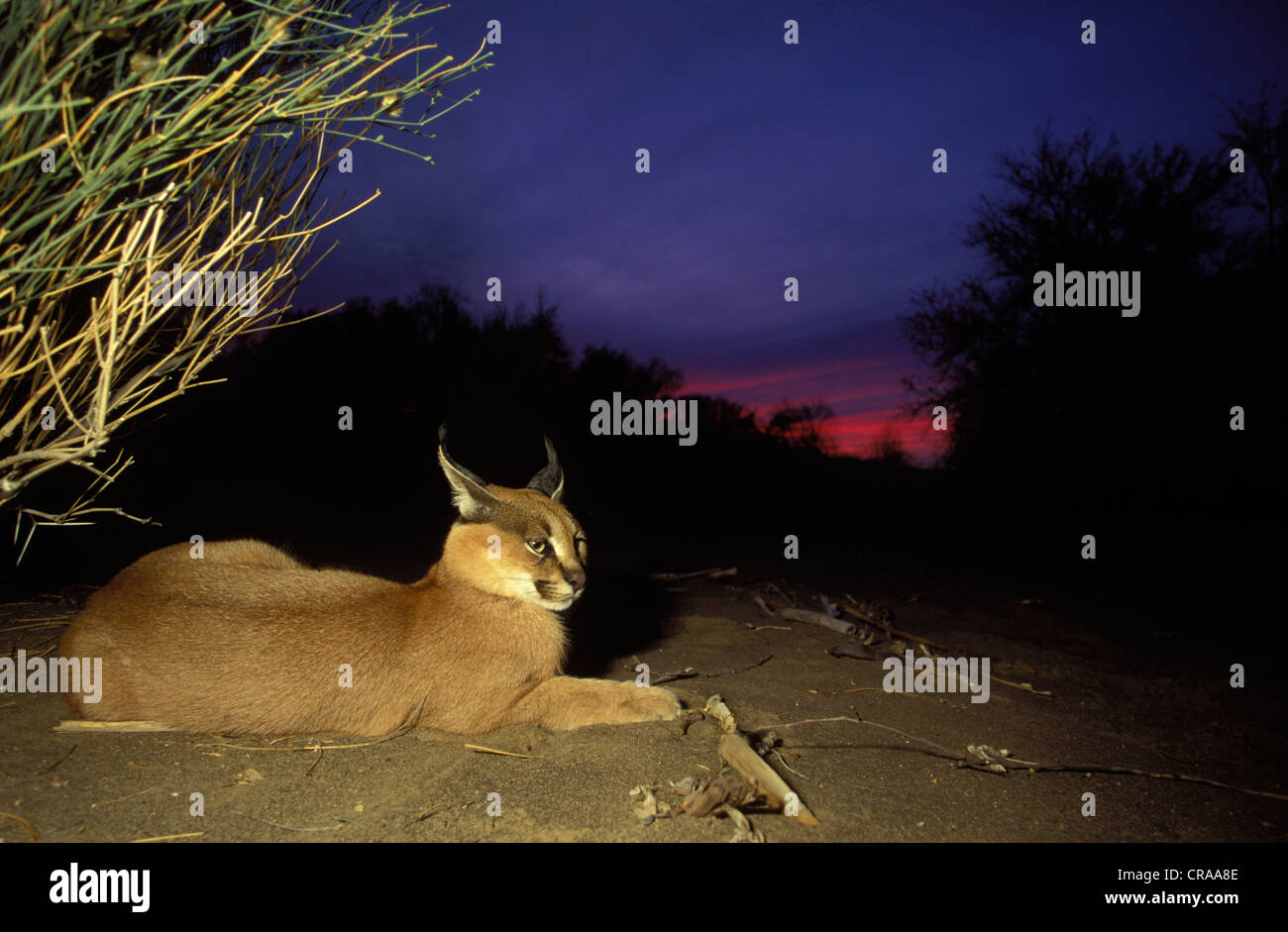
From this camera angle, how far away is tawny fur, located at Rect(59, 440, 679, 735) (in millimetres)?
3477

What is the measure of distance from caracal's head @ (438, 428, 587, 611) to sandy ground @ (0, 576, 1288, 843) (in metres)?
0.87

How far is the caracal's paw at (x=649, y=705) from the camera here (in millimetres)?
3980

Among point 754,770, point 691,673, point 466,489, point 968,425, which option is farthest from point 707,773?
point 968,425

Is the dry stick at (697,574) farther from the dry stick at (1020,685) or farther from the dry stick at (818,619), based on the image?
the dry stick at (1020,685)

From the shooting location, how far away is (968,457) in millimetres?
17641

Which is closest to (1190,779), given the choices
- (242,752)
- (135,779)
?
(242,752)

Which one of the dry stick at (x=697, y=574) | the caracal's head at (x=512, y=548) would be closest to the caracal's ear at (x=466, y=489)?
the caracal's head at (x=512, y=548)

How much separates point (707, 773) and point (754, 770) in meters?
0.28

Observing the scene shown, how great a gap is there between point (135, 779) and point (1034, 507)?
18.8 m

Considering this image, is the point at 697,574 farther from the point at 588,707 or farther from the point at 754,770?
the point at 754,770

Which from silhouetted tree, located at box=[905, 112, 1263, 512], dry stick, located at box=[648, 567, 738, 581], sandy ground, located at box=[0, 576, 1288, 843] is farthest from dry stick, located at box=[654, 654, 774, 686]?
silhouetted tree, located at box=[905, 112, 1263, 512]

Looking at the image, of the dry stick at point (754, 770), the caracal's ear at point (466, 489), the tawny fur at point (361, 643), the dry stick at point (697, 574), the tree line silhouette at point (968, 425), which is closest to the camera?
the dry stick at point (754, 770)

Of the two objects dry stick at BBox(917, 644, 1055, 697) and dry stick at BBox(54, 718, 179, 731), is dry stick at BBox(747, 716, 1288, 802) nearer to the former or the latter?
dry stick at BBox(917, 644, 1055, 697)
